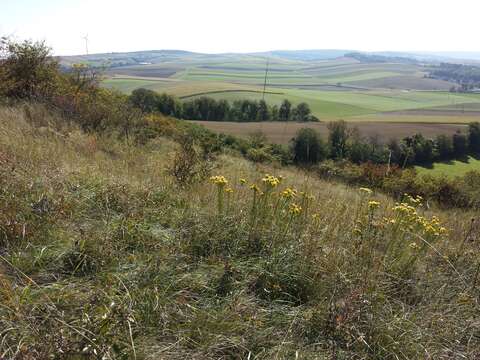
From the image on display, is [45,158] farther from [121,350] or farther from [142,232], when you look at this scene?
[121,350]

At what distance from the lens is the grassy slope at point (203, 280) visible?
2.35m

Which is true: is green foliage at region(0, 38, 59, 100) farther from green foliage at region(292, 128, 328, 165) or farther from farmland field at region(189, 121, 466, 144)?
farmland field at region(189, 121, 466, 144)

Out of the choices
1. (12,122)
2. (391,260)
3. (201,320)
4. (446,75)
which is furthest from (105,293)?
(446,75)

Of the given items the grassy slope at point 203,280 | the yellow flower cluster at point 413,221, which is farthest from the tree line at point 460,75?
the grassy slope at point 203,280

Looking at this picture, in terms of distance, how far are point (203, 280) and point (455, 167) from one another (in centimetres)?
5088

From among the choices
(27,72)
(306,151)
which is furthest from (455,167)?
(27,72)

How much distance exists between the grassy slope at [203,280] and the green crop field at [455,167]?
42139mm

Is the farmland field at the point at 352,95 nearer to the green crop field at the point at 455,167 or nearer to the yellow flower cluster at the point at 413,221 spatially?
the green crop field at the point at 455,167

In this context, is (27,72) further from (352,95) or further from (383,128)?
(352,95)

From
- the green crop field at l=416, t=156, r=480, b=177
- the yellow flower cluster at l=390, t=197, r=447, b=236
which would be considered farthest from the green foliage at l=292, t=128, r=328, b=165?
the green crop field at l=416, t=156, r=480, b=177

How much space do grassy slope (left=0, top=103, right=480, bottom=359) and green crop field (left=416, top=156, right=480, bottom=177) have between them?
4214 cm

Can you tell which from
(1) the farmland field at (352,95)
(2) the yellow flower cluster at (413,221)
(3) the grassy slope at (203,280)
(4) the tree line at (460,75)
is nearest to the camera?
(3) the grassy slope at (203,280)

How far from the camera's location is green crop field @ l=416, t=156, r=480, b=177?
42969 millimetres

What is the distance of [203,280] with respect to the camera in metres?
3.04
